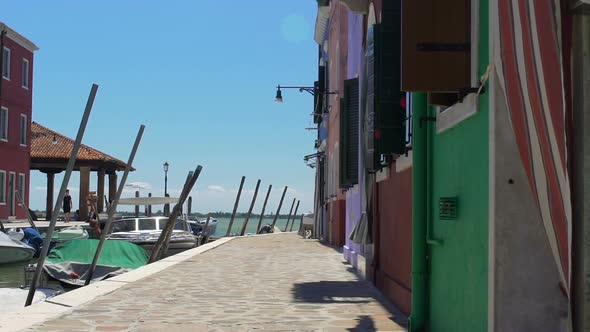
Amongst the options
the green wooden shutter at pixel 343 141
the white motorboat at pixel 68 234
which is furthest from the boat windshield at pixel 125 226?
the green wooden shutter at pixel 343 141

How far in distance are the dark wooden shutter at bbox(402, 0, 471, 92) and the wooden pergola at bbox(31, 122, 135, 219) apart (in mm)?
35803

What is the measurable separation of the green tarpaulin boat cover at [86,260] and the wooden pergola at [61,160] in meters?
22.3

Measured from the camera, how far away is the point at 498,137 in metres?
4.26

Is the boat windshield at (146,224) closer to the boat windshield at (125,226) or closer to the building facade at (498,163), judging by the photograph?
the boat windshield at (125,226)

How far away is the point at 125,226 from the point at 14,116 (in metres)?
12.4

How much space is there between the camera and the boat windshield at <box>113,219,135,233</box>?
87.1 ft

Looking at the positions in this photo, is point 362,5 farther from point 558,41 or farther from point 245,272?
point 558,41

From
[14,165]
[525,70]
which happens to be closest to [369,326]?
[525,70]

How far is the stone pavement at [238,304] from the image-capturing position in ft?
23.0

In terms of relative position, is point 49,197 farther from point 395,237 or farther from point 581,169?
point 581,169

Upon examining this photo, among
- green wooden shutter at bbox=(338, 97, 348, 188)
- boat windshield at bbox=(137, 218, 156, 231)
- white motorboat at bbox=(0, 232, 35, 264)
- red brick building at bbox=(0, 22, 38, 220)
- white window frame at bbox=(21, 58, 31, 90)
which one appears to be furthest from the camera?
white window frame at bbox=(21, 58, 31, 90)

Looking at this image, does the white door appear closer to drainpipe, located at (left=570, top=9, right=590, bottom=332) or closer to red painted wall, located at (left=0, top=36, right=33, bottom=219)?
red painted wall, located at (left=0, top=36, right=33, bottom=219)

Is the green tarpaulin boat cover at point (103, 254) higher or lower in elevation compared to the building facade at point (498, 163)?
lower

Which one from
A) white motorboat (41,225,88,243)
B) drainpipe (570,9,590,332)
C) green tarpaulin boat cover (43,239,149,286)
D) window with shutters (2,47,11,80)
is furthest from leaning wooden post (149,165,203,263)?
window with shutters (2,47,11,80)
